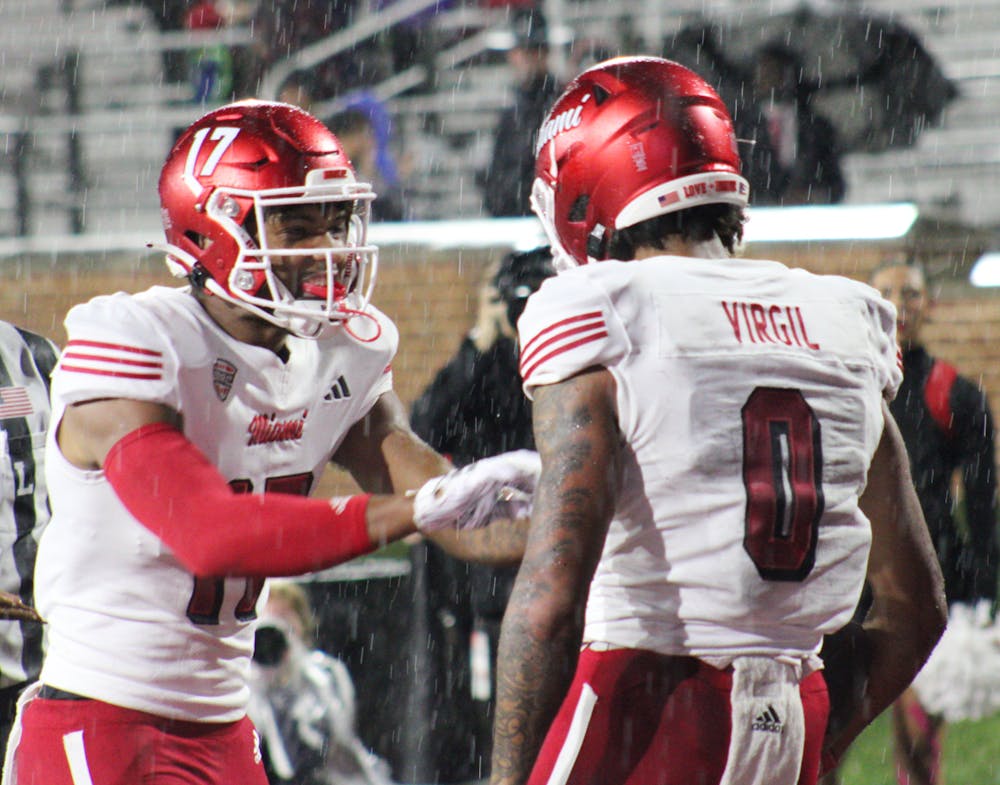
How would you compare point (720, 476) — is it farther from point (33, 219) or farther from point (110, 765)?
point (33, 219)

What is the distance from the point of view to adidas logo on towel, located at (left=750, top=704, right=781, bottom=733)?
2131 mm

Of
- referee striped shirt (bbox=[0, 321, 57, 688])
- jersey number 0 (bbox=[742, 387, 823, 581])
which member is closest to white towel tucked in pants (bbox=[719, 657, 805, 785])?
jersey number 0 (bbox=[742, 387, 823, 581])

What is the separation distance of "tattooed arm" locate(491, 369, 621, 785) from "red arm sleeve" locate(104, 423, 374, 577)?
1.42 feet

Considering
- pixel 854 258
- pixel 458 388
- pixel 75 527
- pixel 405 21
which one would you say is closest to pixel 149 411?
pixel 75 527

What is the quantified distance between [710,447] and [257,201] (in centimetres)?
116

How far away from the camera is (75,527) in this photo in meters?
2.65

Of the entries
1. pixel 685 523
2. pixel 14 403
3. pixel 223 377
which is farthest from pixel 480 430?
pixel 685 523

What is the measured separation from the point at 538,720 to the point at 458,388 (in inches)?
113

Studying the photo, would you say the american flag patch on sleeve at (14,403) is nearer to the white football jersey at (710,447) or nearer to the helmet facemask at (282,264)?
the helmet facemask at (282,264)

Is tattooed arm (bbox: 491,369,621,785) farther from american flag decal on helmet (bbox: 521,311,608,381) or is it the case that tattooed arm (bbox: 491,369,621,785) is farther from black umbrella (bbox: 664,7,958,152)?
black umbrella (bbox: 664,7,958,152)

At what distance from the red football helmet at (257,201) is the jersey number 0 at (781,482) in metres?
0.98

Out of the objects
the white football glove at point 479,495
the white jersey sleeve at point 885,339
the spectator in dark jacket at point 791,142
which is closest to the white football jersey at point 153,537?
the white football glove at point 479,495

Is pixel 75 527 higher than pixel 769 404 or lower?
lower

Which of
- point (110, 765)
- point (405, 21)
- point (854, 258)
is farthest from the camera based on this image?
point (405, 21)
